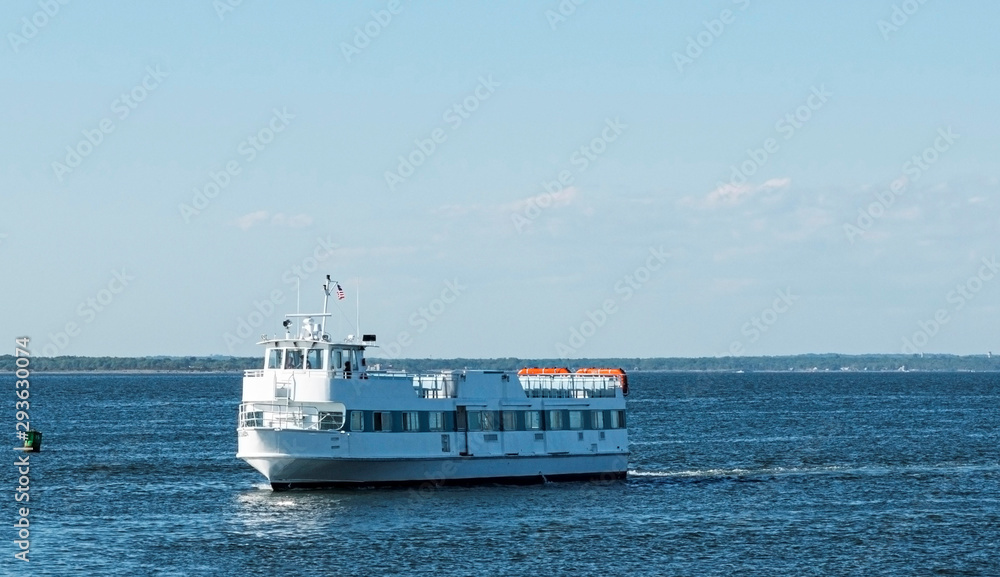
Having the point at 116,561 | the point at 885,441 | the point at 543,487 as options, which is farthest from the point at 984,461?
the point at 116,561

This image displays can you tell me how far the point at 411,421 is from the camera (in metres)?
51.2

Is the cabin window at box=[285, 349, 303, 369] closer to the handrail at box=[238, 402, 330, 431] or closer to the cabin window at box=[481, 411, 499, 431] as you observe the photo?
the handrail at box=[238, 402, 330, 431]

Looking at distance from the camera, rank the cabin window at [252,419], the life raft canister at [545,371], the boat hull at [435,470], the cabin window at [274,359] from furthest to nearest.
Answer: the life raft canister at [545,371], the cabin window at [274,359], the cabin window at [252,419], the boat hull at [435,470]

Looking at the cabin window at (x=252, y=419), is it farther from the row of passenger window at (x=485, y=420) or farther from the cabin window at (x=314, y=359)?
the row of passenger window at (x=485, y=420)

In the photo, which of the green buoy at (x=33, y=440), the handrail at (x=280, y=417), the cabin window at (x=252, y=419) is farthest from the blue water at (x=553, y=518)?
the cabin window at (x=252, y=419)

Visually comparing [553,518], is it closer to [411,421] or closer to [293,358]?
[411,421]

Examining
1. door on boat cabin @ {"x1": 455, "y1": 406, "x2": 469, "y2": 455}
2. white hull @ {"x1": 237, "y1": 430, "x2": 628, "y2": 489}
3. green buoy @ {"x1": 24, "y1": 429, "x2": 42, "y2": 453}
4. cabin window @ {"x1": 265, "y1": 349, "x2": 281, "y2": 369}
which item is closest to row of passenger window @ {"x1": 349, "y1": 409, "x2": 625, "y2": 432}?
door on boat cabin @ {"x1": 455, "y1": 406, "x2": 469, "y2": 455}

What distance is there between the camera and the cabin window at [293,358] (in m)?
50.8

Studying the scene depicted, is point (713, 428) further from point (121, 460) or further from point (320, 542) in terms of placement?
point (320, 542)

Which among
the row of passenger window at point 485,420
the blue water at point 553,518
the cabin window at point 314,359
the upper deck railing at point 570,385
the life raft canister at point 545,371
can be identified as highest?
the cabin window at point 314,359

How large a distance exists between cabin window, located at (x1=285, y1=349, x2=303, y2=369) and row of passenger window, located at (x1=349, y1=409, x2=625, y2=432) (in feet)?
9.63

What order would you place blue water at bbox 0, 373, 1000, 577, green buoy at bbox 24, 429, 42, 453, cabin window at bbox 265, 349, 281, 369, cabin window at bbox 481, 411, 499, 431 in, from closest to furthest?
blue water at bbox 0, 373, 1000, 577, cabin window at bbox 265, 349, 281, 369, cabin window at bbox 481, 411, 499, 431, green buoy at bbox 24, 429, 42, 453

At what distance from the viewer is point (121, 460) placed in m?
68.0

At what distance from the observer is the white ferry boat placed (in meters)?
49.3
